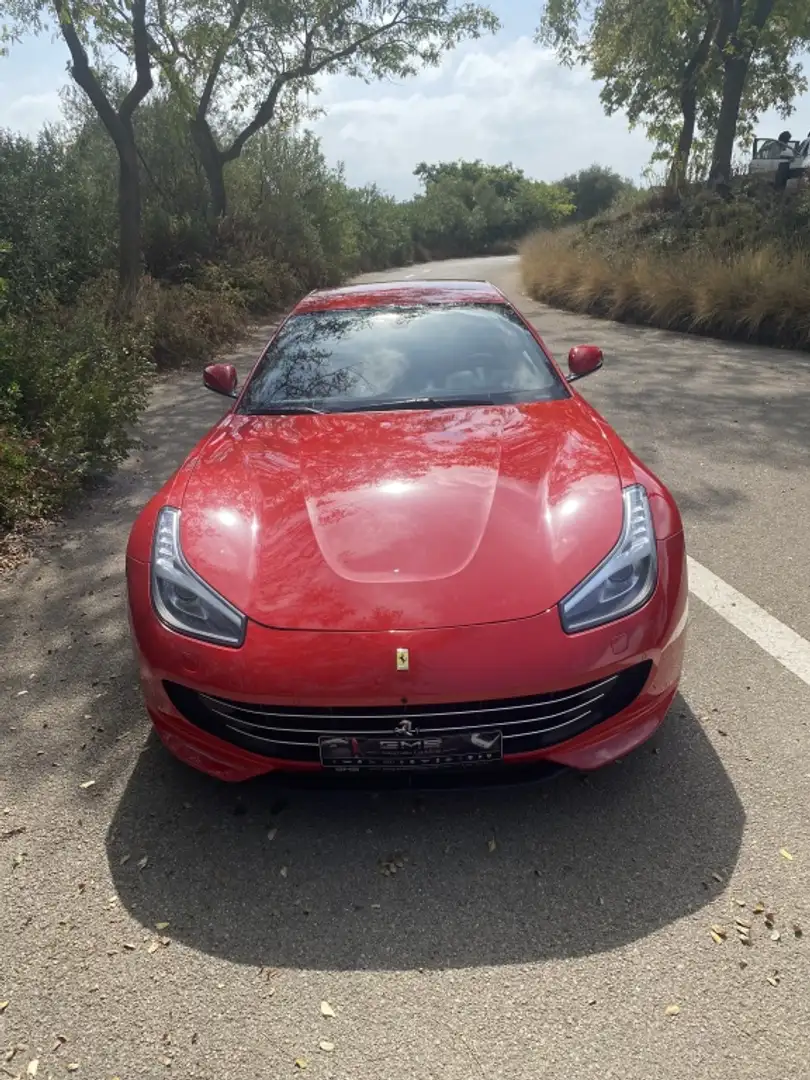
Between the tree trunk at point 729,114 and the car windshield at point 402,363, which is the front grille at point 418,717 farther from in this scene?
the tree trunk at point 729,114

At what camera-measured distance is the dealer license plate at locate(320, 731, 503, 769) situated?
2.26 metres

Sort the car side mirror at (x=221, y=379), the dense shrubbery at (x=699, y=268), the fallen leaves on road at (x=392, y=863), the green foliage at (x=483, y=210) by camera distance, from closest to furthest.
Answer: the fallen leaves on road at (x=392, y=863) < the car side mirror at (x=221, y=379) < the dense shrubbery at (x=699, y=268) < the green foliage at (x=483, y=210)

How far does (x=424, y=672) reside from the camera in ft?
7.24

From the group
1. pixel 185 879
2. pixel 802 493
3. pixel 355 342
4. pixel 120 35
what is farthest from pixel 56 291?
pixel 185 879

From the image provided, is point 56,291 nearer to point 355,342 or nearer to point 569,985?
point 355,342

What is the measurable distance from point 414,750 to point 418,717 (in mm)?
101

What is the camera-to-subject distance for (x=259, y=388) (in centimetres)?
392

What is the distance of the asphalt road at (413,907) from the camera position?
1849 mm

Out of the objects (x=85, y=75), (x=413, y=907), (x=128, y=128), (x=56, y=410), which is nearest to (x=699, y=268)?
(x=128, y=128)

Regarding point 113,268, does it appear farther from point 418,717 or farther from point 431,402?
point 418,717

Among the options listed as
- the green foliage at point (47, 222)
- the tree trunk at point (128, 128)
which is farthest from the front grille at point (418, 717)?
the tree trunk at point (128, 128)

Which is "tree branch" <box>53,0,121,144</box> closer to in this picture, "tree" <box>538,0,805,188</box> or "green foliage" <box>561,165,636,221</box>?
"tree" <box>538,0,805,188</box>

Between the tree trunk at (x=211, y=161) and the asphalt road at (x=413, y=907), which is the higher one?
the tree trunk at (x=211, y=161)

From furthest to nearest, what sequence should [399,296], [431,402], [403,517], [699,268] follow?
[699,268], [399,296], [431,402], [403,517]
